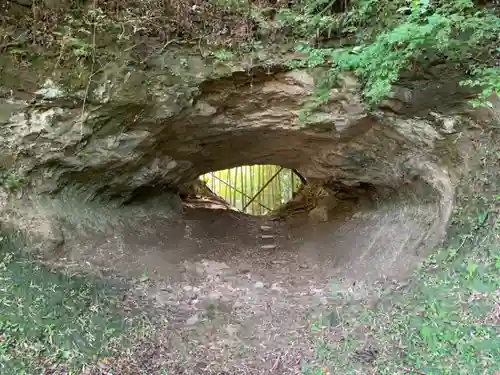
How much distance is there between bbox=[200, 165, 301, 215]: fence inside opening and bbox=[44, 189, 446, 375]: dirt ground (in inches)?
235

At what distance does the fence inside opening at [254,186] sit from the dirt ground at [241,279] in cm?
598

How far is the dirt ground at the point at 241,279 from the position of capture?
3752mm

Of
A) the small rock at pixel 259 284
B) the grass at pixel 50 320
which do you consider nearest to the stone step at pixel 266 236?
the small rock at pixel 259 284

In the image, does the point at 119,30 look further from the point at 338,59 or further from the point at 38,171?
the point at 338,59

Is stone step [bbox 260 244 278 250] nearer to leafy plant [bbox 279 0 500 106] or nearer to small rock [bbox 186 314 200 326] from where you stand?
small rock [bbox 186 314 200 326]

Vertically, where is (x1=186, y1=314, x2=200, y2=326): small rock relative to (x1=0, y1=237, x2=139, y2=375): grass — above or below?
below

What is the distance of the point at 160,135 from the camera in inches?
204

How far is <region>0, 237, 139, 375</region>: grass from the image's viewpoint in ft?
10.2

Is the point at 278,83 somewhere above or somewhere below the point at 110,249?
above

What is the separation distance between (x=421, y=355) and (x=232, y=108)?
3523mm

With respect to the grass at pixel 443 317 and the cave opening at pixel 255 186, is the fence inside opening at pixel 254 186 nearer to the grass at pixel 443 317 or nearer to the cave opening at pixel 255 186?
the cave opening at pixel 255 186

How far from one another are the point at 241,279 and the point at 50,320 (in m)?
2.63

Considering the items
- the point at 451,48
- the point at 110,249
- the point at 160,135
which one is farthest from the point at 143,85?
the point at 451,48

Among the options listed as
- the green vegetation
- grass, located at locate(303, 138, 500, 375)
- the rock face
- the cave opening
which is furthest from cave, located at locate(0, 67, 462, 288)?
the cave opening
